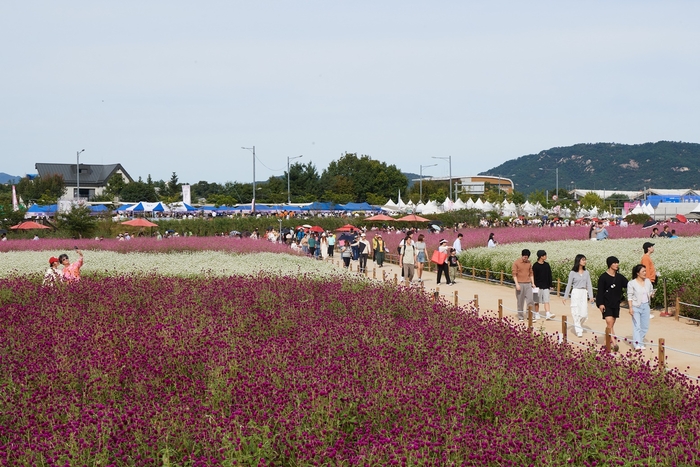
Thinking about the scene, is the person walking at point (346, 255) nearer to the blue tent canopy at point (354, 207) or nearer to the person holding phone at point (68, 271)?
the person holding phone at point (68, 271)

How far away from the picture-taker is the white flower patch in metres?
19.5

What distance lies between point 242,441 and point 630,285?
806 cm

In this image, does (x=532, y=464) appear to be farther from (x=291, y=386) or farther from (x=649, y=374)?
(x=649, y=374)

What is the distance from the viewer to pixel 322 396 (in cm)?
670

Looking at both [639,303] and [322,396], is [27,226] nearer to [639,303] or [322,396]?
[639,303]

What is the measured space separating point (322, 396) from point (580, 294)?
26.5ft

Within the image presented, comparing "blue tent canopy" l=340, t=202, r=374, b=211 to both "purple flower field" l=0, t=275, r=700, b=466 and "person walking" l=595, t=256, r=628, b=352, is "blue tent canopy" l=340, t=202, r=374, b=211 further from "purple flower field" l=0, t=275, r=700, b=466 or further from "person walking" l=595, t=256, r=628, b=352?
"purple flower field" l=0, t=275, r=700, b=466

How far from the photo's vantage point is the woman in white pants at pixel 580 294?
1352 centimetres

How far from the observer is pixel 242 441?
571cm

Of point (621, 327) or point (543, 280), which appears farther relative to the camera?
point (543, 280)

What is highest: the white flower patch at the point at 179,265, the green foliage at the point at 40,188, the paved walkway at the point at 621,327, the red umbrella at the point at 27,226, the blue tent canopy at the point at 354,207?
the green foliage at the point at 40,188

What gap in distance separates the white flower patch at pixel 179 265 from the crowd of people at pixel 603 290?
4870 millimetres

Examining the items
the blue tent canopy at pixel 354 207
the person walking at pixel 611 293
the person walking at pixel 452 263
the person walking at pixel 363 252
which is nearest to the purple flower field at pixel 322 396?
the person walking at pixel 611 293

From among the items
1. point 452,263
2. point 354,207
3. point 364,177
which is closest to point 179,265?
point 452,263
